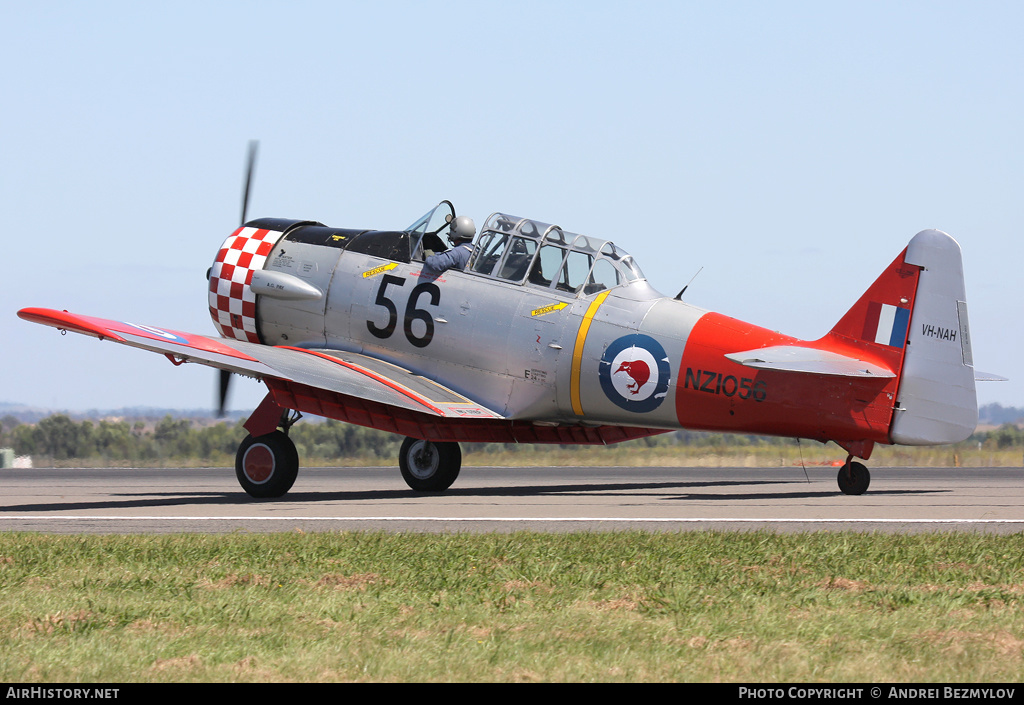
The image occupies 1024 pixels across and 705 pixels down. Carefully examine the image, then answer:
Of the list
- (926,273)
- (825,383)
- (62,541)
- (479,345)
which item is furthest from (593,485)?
(62,541)

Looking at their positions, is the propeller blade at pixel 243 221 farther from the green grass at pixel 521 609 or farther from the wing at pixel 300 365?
the green grass at pixel 521 609

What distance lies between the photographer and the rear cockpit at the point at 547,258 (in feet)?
57.8

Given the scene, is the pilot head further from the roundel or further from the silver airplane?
the roundel

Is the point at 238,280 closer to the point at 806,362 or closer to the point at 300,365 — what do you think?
the point at 300,365

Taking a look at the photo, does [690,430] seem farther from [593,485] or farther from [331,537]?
[331,537]

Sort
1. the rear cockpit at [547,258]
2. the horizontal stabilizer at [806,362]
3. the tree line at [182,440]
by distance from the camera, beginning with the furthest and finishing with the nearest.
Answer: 1. the tree line at [182,440]
2. the rear cockpit at [547,258]
3. the horizontal stabilizer at [806,362]

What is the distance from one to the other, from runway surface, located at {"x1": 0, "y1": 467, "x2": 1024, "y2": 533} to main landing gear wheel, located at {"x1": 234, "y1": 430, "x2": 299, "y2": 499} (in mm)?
298

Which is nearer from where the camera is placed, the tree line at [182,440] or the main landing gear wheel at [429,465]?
the main landing gear wheel at [429,465]

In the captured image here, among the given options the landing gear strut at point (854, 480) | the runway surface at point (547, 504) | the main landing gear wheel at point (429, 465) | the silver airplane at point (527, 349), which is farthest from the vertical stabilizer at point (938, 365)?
the main landing gear wheel at point (429, 465)

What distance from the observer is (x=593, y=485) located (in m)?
20.5

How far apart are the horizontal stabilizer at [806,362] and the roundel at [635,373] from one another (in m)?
1.14

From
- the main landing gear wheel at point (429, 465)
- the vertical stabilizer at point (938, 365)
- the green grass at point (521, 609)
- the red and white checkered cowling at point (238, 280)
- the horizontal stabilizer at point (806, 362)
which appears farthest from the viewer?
the red and white checkered cowling at point (238, 280)

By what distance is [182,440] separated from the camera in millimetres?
41531

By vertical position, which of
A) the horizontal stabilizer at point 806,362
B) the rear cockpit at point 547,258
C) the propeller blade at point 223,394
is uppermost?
the rear cockpit at point 547,258
